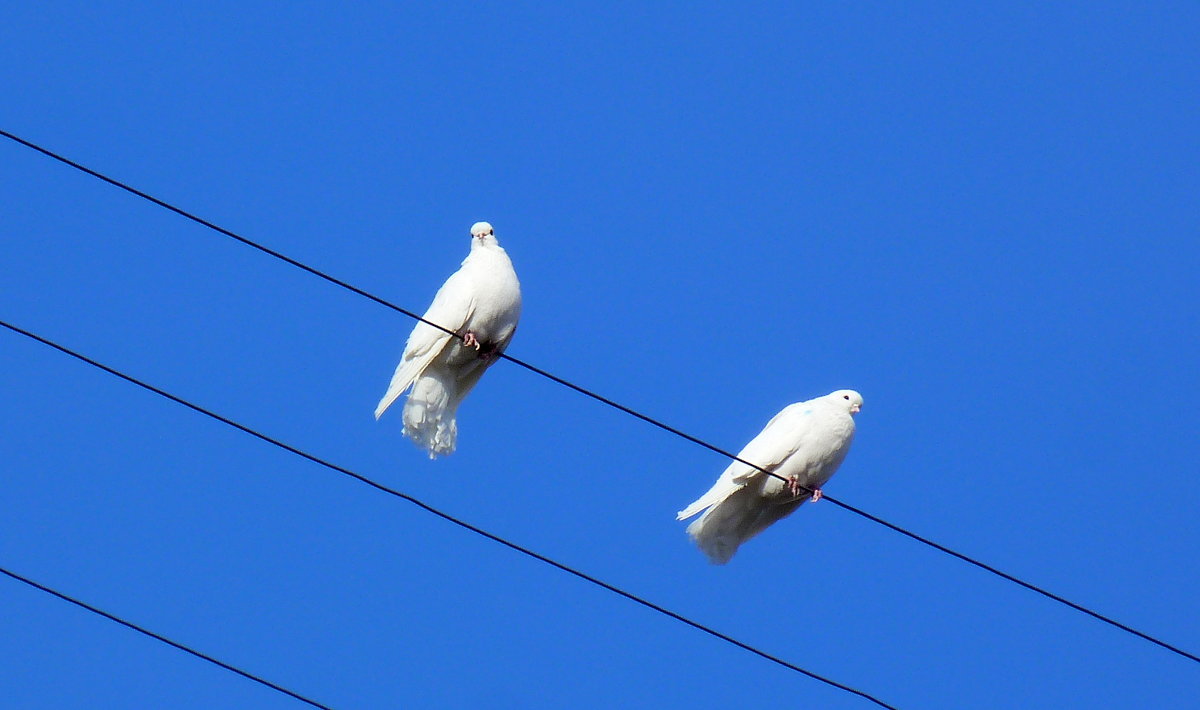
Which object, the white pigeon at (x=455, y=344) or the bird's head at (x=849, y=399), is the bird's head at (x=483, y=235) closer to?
the white pigeon at (x=455, y=344)

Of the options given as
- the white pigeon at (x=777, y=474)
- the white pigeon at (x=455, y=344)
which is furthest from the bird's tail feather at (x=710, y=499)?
the white pigeon at (x=455, y=344)

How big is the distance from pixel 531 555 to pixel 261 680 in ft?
4.06

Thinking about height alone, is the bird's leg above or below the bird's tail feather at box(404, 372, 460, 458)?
below

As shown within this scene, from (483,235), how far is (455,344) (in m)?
0.92

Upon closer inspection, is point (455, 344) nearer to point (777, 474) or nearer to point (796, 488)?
point (777, 474)

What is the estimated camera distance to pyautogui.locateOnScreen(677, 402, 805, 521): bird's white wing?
11312 mm

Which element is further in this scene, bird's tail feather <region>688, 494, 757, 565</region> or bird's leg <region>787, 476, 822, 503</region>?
bird's tail feather <region>688, 494, 757, 565</region>

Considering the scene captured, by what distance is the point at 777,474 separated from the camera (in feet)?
37.6

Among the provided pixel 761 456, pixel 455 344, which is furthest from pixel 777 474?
pixel 455 344

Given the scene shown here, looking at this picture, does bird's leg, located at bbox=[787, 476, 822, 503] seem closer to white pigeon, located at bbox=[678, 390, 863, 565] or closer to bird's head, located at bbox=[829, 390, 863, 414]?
white pigeon, located at bbox=[678, 390, 863, 565]

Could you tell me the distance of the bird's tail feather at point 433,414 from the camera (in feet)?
39.1

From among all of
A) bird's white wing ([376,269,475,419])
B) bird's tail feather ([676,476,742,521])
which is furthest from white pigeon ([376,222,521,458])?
bird's tail feather ([676,476,742,521])

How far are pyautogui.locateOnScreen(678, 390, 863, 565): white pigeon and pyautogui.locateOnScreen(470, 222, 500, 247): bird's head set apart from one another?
2.16m

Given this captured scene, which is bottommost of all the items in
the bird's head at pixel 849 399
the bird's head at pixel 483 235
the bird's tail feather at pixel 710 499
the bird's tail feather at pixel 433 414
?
the bird's tail feather at pixel 710 499
